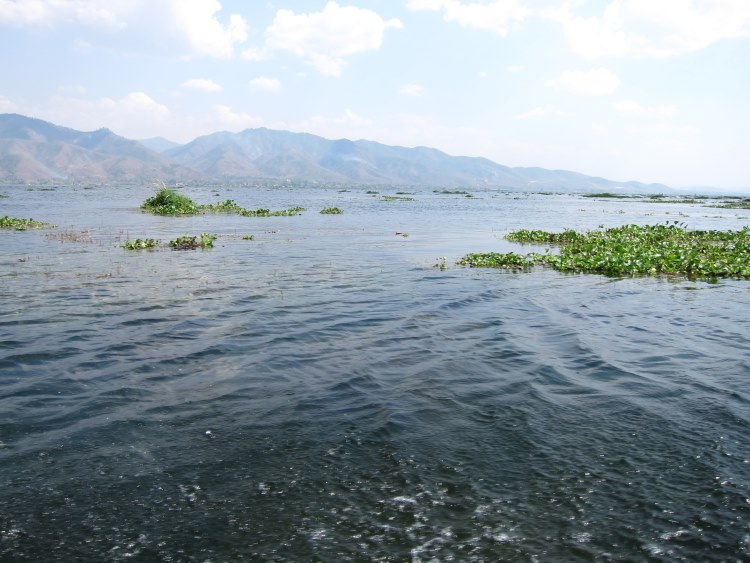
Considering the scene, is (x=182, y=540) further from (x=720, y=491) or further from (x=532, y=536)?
(x=720, y=491)

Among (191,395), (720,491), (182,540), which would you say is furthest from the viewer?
(191,395)

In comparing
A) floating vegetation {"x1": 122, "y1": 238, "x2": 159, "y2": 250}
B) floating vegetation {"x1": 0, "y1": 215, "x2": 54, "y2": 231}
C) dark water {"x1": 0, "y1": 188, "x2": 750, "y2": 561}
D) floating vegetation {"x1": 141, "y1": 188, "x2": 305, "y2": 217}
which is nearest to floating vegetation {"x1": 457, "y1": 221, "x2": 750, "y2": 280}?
dark water {"x1": 0, "y1": 188, "x2": 750, "y2": 561}

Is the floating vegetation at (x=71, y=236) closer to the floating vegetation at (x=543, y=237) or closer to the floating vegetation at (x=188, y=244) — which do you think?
the floating vegetation at (x=188, y=244)

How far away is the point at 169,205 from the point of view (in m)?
55.2

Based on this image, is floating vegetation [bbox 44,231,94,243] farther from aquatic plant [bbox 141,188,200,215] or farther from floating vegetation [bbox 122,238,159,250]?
aquatic plant [bbox 141,188,200,215]

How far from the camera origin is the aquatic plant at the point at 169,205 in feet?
177

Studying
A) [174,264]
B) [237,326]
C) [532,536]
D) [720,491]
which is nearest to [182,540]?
[532,536]

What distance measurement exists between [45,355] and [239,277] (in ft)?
33.0

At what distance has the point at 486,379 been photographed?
431 inches

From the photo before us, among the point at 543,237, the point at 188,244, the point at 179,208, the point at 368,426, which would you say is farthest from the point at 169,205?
the point at 368,426

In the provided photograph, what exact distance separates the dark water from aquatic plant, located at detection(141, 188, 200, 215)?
123 feet

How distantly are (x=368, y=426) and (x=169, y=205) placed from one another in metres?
52.3

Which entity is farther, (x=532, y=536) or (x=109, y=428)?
(x=109, y=428)

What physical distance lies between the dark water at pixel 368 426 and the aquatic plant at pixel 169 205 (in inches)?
1470
